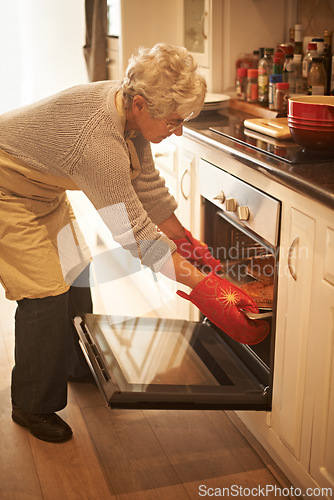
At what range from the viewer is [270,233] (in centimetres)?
152

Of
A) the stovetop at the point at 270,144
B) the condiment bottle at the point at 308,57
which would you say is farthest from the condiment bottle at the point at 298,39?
the stovetop at the point at 270,144

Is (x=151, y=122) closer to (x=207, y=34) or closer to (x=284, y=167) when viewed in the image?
(x=284, y=167)

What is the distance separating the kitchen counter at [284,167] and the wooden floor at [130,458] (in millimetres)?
835

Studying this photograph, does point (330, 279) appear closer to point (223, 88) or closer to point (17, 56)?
point (223, 88)

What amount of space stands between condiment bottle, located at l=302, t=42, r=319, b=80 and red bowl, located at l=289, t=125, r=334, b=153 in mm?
599

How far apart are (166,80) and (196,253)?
0.57m

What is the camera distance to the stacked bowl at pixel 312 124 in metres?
1.49

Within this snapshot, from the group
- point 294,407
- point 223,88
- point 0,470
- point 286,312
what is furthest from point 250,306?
point 223,88

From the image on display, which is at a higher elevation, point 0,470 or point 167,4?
point 167,4

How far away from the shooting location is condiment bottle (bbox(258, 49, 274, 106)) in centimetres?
222

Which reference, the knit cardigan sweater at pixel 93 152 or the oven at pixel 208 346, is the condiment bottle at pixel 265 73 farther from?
the knit cardigan sweater at pixel 93 152

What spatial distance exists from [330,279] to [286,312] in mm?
224

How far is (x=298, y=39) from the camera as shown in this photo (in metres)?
2.20

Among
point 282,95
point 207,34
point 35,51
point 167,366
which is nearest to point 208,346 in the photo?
point 167,366
